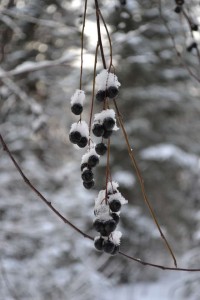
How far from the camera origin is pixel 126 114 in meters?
9.13

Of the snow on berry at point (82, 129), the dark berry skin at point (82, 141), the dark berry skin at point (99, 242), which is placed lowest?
the dark berry skin at point (99, 242)

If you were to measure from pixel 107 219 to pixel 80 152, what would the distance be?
26.1ft

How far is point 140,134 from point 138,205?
1506mm

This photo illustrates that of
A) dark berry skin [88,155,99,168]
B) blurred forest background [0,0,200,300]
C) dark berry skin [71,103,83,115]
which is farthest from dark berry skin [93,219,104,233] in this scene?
blurred forest background [0,0,200,300]

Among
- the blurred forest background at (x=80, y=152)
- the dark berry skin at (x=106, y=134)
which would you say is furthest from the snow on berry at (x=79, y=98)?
the blurred forest background at (x=80, y=152)

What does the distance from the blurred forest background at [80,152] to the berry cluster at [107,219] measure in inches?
39.3

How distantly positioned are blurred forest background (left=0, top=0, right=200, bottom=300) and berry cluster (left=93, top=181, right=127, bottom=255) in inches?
39.3

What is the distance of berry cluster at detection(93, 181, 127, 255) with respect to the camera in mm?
865

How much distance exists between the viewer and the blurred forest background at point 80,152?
12.9ft

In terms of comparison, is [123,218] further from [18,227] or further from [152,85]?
[18,227]

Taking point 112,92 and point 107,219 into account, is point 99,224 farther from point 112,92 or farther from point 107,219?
point 112,92

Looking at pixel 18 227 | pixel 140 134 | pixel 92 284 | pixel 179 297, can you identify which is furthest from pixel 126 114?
pixel 18 227

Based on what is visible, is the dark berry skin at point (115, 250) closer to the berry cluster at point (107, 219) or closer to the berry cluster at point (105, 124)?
the berry cluster at point (107, 219)

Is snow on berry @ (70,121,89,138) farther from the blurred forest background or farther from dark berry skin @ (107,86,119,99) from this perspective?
the blurred forest background
